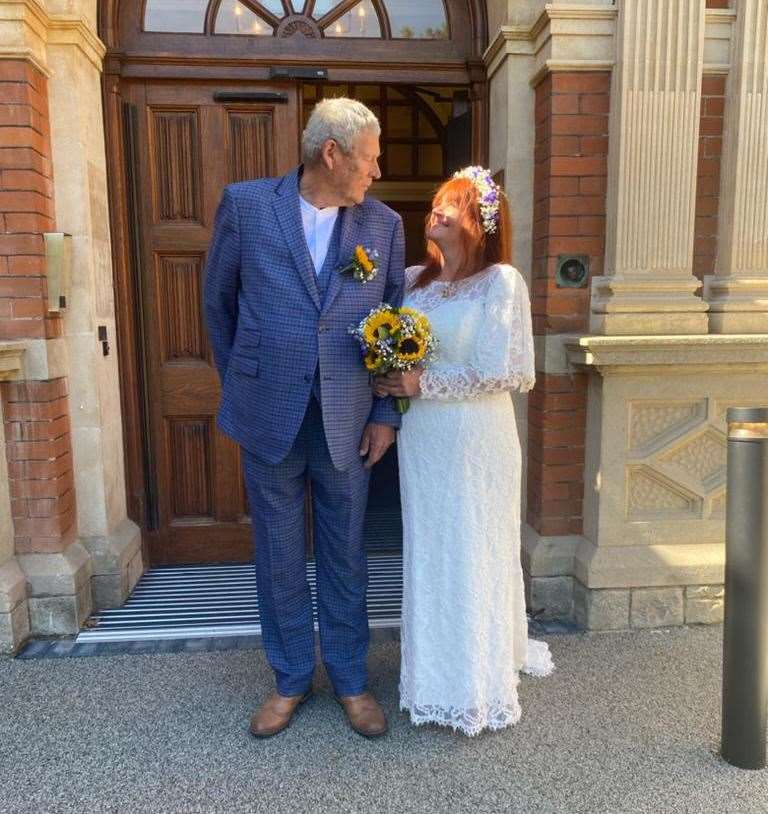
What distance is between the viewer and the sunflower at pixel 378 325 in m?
2.35

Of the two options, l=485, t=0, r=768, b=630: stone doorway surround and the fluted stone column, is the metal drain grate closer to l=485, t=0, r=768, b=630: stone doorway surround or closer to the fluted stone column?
l=485, t=0, r=768, b=630: stone doorway surround

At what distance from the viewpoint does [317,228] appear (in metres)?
2.46

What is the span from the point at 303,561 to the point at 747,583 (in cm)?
152

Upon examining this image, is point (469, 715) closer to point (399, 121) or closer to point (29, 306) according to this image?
point (29, 306)

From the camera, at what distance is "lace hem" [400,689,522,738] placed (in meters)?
2.52

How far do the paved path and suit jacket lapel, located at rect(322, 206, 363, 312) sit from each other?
157cm

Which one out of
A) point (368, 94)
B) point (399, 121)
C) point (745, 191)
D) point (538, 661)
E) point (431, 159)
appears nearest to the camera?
point (538, 661)

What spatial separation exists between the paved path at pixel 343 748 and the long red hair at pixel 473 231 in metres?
1.70

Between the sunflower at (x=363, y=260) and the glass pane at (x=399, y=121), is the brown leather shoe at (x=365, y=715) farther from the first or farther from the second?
the glass pane at (x=399, y=121)

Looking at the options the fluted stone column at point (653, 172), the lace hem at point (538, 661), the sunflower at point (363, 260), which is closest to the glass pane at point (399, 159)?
the fluted stone column at point (653, 172)

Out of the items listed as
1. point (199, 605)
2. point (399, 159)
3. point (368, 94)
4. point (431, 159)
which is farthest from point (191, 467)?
point (431, 159)

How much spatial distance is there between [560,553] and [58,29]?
3.48 meters

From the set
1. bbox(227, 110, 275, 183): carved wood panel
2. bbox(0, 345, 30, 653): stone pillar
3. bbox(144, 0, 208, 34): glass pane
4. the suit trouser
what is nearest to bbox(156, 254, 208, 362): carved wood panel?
bbox(227, 110, 275, 183): carved wood panel

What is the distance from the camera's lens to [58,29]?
330cm
